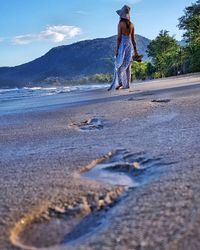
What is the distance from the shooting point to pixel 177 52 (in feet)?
160

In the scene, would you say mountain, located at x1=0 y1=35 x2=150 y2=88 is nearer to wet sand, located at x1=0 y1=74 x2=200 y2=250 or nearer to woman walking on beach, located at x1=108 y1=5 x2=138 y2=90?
woman walking on beach, located at x1=108 y1=5 x2=138 y2=90

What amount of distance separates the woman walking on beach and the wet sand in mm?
5690

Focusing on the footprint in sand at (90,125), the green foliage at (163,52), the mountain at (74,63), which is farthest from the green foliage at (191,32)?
the mountain at (74,63)

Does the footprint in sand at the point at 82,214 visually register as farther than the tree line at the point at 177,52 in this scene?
No

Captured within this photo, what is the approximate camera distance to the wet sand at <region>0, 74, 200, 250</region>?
1192 millimetres

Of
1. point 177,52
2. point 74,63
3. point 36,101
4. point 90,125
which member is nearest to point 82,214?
point 90,125

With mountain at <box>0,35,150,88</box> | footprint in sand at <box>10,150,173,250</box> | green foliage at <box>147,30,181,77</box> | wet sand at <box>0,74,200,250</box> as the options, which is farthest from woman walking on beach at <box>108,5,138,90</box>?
mountain at <box>0,35,150,88</box>

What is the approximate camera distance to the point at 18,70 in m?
163

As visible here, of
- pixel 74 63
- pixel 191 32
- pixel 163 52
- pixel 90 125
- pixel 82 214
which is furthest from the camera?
pixel 74 63

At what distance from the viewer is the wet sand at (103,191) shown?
3.91 ft

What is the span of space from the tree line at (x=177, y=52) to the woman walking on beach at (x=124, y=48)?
23384 mm

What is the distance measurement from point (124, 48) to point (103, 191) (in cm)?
768

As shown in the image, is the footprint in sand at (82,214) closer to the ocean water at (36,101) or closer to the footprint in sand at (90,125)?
the footprint in sand at (90,125)

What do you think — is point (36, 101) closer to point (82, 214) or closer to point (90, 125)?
point (90, 125)
